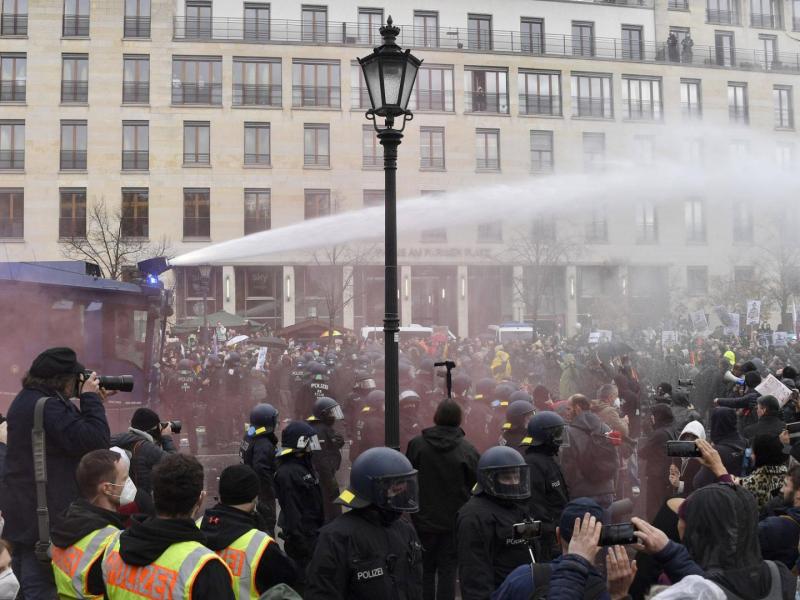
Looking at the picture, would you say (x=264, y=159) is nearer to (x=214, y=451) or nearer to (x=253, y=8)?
(x=253, y=8)

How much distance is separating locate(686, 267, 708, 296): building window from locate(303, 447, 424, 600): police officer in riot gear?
39670 mm

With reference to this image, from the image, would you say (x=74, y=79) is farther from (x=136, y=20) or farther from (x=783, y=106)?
(x=783, y=106)

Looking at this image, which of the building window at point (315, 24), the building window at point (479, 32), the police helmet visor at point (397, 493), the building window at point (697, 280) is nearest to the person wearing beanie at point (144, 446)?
the police helmet visor at point (397, 493)

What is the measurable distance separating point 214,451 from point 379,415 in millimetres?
6464

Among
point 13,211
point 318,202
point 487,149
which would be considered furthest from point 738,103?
A: point 13,211

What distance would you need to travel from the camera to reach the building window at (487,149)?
39.5m

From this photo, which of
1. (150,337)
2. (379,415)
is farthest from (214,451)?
(379,415)

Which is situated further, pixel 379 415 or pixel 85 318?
pixel 85 318

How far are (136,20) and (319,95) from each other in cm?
999

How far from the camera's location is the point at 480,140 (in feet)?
130

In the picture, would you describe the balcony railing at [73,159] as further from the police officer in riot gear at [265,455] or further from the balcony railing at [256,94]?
the police officer in riot gear at [265,455]

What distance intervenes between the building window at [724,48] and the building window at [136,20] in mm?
32742

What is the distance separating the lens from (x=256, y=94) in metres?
37.9

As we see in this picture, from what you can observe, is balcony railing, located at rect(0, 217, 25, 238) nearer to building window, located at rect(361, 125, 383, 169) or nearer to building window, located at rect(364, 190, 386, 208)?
building window, located at rect(364, 190, 386, 208)
